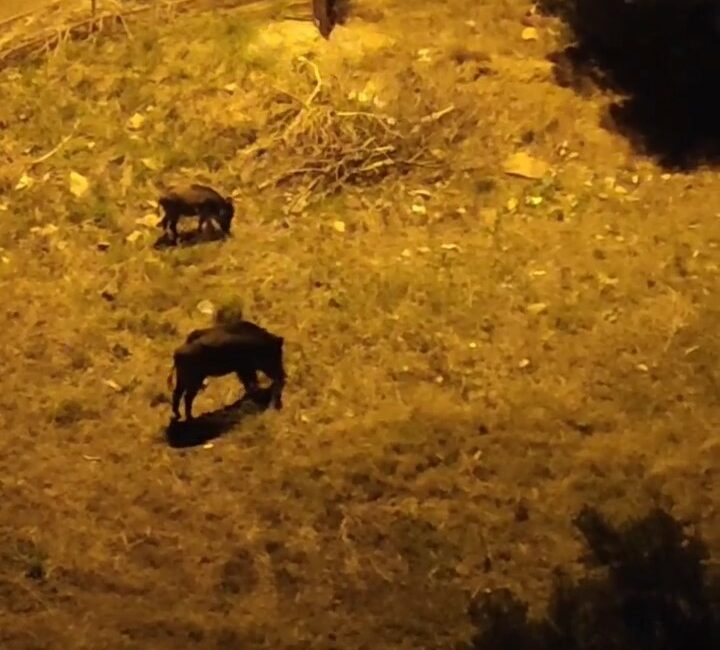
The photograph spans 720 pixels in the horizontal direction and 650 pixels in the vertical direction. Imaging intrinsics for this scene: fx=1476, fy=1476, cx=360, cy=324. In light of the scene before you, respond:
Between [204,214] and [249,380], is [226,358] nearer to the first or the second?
[249,380]

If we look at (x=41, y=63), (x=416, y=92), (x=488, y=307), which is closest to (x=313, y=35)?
(x=416, y=92)

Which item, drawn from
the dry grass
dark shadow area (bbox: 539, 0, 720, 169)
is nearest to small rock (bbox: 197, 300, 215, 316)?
the dry grass

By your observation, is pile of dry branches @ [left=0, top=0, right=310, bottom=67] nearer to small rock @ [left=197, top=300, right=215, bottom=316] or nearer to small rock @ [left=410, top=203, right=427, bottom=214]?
small rock @ [left=410, top=203, right=427, bottom=214]

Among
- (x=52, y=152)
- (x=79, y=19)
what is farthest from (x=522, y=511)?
(x=79, y=19)

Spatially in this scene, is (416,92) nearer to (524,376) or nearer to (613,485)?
(524,376)

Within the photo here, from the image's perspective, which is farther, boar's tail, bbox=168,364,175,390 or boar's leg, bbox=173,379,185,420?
boar's tail, bbox=168,364,175,390

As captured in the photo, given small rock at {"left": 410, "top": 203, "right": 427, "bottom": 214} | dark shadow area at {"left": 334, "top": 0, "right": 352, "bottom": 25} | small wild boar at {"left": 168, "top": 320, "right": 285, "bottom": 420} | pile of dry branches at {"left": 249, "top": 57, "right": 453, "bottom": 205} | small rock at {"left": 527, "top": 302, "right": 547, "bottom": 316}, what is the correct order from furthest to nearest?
dark shadow area at {"left": 334, "top": 0, "right": 352, "bottom": 25}
pile of dry branches at {"left": 249, "top": 57, "right": 453, "bottom": 205}
small rock at {"left": 410, "top": 203, "right": 427, "bottom": 214}
small rock at {"left": 527, "top": 302, "right": 547, "bottom": 316}
small wild boar at {"left": 168, "top": 320, "right": 285, "bottom": 420}

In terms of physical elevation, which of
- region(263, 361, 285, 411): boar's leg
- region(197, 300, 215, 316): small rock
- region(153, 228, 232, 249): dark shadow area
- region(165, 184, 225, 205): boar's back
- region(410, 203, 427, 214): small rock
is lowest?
region(410, 203, 427, 214): small rock
